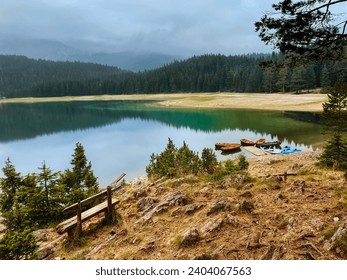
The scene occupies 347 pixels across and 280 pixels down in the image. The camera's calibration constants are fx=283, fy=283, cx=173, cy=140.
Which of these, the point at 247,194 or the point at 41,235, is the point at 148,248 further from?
the point at 41,235

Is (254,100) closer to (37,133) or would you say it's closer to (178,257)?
(37,133)

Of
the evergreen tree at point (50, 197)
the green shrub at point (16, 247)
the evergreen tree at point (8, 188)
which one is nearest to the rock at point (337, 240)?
the green shrub at point (16, 247)

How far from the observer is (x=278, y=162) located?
24078 mm

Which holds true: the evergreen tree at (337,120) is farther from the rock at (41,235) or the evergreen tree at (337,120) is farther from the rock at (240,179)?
the rock at (41,235)

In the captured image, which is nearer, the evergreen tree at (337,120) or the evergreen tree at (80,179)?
the evergreen tree at (80,179)

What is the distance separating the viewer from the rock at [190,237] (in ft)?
29.1

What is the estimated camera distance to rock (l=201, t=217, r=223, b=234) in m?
9.49

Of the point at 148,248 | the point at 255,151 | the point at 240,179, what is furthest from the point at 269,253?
the point at 255,151

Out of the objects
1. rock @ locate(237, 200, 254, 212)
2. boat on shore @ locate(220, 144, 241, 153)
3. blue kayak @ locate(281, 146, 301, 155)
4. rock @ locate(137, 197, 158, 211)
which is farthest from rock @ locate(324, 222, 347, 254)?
boat on shore @ locate(220, 144, 241, 153)

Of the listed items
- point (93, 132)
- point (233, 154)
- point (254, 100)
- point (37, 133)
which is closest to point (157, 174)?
point (233, 154)

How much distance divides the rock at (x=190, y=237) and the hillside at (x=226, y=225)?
3cm

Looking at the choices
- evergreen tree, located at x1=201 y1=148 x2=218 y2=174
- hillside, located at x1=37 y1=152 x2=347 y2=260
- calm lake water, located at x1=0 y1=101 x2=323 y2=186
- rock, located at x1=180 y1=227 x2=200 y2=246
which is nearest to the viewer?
hillside, located at x1=37 y1=152 x2=347 y2=260

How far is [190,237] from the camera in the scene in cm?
897

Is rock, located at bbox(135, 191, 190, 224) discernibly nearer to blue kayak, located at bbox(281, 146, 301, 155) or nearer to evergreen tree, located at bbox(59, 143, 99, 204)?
evergreen tree, located at bbox(59, 143, 99, 204)
